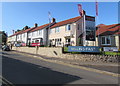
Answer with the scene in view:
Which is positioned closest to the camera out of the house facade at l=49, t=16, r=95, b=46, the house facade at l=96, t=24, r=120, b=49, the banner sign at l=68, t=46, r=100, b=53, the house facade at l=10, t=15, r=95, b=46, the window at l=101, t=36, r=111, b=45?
the banner sign at l=68, t=46, r=100, b=53

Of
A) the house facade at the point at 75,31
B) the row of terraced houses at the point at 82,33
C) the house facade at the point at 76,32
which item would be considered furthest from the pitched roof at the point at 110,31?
the house facade at the point at 75,31

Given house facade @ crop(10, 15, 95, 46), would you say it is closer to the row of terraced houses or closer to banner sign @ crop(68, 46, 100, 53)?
the row of terraced houses

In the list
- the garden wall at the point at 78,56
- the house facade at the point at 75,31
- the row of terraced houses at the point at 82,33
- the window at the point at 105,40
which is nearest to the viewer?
the garden wall at the point at 78,56

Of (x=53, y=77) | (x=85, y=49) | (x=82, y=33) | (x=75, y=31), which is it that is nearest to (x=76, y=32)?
(x=75, y=31)

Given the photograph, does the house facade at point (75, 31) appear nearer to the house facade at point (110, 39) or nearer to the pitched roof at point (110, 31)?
the house facade at point (110, 39)

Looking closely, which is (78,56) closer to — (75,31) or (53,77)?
(53,77)

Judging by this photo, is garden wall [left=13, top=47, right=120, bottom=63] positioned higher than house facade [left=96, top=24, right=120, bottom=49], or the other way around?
house facade [left=96, top=24, right=120, bottom=49]

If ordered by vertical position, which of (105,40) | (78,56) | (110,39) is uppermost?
(110,39)

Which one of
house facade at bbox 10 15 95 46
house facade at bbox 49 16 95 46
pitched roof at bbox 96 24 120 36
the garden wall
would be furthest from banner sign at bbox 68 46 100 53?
pitched roof at bbox 96 24 120 36

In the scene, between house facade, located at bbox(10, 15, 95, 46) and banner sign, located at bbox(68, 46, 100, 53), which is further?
house facade, located at bbox(10, 15, 95, 46)

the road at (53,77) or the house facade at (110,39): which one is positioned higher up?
the house facade at (110,39)

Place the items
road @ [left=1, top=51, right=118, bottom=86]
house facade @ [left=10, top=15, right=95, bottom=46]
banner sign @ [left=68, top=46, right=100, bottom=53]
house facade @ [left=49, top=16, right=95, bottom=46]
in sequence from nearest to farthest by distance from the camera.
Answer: road @ [left=1, top=51, right=118, bottom=86] → banner sign @ [left=68, top=46, right=100, bottom=53] → house facade @ [left=10, top=15, right=95, bottom=46] → house facade @ [left=49, top=16, right=95, bottom=46]

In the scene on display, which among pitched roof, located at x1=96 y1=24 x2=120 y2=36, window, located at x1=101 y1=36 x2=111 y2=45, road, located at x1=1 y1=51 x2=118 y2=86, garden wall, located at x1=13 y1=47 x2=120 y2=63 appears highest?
pitched roof, located at x1=96 y1=24 x2=120 y2=36

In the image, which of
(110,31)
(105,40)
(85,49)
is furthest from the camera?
(110,31)
